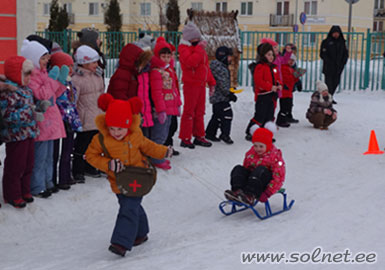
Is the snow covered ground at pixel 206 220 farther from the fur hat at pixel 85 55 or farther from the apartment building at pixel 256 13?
the apartment building at pixel 256 13

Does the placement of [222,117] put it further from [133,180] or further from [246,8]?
[246,8]

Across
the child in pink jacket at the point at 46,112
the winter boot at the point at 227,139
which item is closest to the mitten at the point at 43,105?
the child in pink jacket at the point at 46,112

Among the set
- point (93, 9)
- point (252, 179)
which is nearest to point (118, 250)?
point (252, 179)

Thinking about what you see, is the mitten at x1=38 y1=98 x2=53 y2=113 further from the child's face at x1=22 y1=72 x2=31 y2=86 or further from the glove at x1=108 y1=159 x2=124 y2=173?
the glove at x1=108 y1=159 x2=124 y2=173

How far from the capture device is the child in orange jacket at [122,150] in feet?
17.1

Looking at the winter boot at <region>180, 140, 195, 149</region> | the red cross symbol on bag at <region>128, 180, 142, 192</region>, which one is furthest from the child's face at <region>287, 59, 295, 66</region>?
the red cross symbol on bag at <region>128, 180, 142, 192</region>

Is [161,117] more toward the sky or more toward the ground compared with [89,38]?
more toward the ground

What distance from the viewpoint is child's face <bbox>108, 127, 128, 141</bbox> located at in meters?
5.28

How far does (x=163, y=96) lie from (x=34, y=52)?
2285 mm

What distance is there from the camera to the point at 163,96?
8.38 m

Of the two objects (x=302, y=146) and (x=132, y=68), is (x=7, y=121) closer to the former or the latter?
(x=132, y=68)

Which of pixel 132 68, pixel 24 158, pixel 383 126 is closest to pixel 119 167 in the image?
pixel 24 158

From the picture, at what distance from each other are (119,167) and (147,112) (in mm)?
2882

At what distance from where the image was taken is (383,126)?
11852mm
